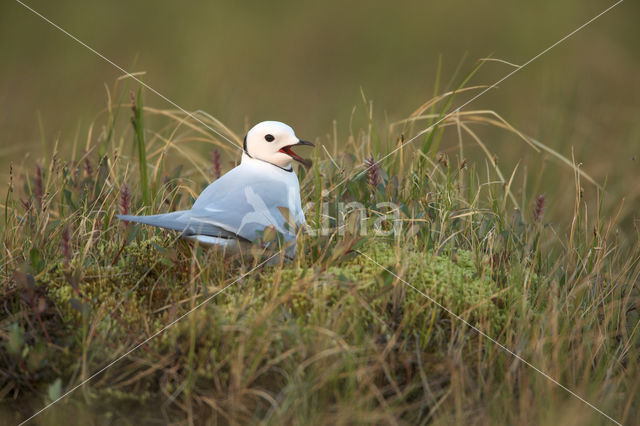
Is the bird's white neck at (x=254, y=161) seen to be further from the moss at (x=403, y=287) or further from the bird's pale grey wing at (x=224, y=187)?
the moss at (x=403, y=287)

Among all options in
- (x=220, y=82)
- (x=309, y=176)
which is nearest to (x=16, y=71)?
(x=220, y=82)

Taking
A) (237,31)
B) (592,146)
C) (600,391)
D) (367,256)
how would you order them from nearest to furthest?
(600,391) < (367,256) < (592,146) < (237,31)

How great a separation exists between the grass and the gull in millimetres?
118

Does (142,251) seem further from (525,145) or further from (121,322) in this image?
(525,145)

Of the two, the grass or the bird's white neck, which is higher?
the bird's white neck

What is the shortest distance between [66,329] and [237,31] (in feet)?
26.1

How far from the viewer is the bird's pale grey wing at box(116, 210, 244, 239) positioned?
329 centimetres

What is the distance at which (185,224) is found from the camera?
3.30 m

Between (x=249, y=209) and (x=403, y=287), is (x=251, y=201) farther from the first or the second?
(x=403, y=287)

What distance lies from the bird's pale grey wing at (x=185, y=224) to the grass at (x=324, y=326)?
120 millimetres

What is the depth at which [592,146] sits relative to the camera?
22.9ft

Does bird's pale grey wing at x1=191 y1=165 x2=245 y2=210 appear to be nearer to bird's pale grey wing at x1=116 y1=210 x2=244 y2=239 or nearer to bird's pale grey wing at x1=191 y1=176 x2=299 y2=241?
bird's pale grey wing at x1=191 y1=176 x2=299 y2=241

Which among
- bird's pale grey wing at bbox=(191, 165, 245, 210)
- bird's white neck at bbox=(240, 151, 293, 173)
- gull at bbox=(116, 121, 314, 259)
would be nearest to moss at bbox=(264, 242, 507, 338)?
gull at bbox=(116, 121, 314, 259)

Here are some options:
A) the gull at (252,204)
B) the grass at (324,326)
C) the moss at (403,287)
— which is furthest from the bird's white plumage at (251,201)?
the moss at (403,287)
